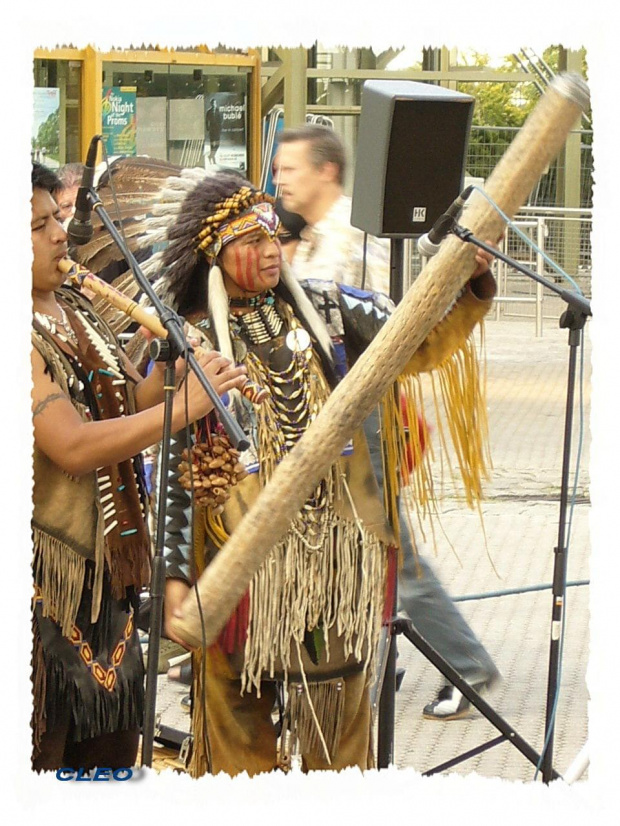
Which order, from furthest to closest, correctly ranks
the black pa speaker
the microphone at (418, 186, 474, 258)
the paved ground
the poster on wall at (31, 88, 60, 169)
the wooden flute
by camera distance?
the poster on wall at (31, 88, 60, 169) < the paved ground < the black pa speaker < the microphone at (418, 186, 474, 258) < the wooden flute

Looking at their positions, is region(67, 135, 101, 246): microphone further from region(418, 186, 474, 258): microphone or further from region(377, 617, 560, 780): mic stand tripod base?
region(377, 617, 560, 780): mic stand tripod base

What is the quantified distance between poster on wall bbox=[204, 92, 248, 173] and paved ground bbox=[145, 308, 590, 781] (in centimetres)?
206

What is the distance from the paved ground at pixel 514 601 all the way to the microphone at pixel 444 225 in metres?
0.84

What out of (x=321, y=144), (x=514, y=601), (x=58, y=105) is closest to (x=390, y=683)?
(x=321, y=144)

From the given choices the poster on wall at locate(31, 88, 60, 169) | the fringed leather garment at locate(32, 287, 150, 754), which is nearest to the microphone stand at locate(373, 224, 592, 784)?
the fringed leather garment at locate(32, 287, 150, 754)

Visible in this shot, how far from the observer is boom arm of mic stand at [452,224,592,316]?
2121mm

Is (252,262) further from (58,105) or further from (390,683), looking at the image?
(58,105)

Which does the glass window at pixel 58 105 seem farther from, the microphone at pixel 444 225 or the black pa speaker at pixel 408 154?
the microphone at pixel 444 225

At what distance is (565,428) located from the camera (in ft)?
8.09

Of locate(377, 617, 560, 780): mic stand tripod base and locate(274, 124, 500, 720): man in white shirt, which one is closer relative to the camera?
locate(377, 617, 560, 780): mic stand tripod base

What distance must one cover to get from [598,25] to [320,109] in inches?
199

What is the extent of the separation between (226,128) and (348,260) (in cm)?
319

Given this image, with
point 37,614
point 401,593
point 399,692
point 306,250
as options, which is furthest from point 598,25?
point 399,692

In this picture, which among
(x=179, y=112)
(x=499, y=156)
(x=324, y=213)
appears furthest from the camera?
(x=179, y=112)
